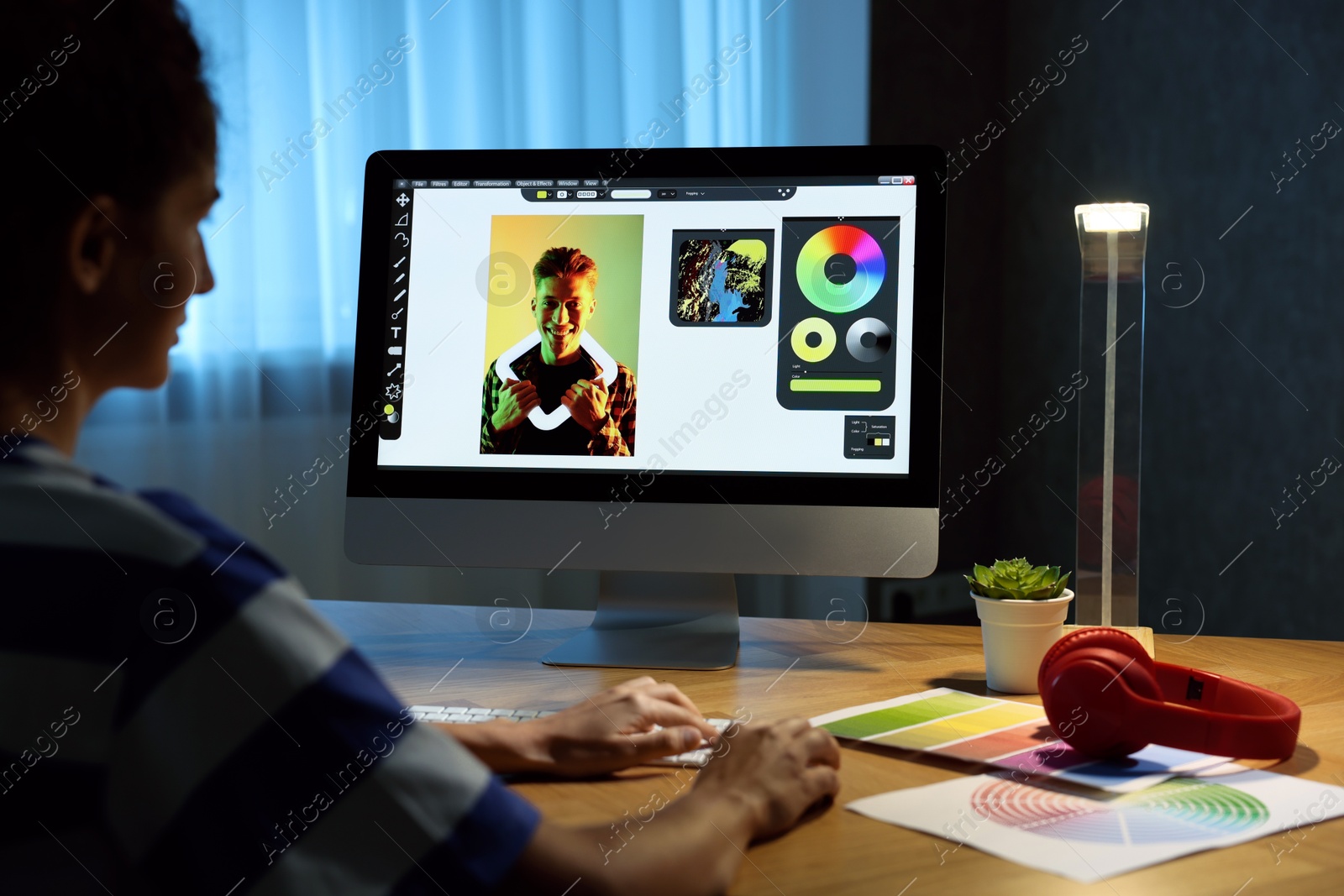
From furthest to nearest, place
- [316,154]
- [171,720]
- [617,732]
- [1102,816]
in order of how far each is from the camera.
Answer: [316,154] < [617,732] < [1102,816] < [171,720]

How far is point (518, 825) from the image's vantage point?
0.47 m

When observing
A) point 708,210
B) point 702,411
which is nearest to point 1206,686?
point 702,411

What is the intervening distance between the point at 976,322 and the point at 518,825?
2.36 meters

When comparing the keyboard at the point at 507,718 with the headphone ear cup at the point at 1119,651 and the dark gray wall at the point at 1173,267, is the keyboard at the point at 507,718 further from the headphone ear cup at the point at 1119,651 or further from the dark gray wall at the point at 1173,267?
the dark gray wall at the point at 1173,267

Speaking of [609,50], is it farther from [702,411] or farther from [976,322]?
[702,411]

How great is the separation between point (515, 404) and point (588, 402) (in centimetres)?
8

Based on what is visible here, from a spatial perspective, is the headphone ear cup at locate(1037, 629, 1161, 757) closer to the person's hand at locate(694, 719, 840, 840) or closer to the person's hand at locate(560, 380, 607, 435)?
the person's hand at locate(694, 719, 840, 840)

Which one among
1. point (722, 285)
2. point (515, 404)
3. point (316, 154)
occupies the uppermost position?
point (316, 154)

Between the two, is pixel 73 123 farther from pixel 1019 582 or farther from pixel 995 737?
pixel 1019 582

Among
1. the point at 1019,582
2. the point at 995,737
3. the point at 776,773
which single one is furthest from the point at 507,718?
the point at 1019,582

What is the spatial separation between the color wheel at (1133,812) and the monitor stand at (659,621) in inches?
Answer: 17.0

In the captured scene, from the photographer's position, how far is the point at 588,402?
3.68 feet

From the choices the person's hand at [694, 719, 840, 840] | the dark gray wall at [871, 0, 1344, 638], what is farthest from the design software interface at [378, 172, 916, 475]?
the dark gray wall at [871, 0, 1344, 638]

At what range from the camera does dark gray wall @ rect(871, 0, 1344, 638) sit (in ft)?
6.22
